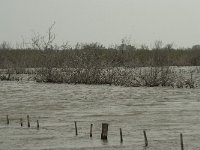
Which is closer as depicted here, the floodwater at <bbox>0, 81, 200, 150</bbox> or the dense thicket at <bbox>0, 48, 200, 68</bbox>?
the floodwater at <bbox>0, 81, 200, 150</bbox>

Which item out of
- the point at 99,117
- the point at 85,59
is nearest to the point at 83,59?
the point at 85,59

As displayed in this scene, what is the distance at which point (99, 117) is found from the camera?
14.9 m

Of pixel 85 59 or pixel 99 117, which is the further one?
pixel 85 59

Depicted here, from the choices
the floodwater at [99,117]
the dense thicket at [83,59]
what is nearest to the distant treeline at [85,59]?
the dense thicket at [83,59]

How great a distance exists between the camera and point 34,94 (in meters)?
23.3

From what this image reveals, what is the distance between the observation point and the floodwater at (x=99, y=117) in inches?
406

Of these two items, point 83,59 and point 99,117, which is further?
point 83,59

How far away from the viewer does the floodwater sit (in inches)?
406

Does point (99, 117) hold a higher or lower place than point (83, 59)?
lower

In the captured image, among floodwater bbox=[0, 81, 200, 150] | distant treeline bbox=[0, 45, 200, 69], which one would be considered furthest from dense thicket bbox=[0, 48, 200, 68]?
floodwater bbox=[0, 81, 200, 150]

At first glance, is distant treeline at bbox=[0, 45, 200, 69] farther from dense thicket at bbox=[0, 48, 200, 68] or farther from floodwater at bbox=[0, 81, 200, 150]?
floodwater at bbox=[0, 81, 200, 150]

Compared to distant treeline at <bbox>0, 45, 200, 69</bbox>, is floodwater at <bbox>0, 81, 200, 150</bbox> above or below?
below

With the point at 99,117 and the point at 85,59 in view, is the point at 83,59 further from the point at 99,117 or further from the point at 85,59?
the point at 99,117

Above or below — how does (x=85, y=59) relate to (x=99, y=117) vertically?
above
